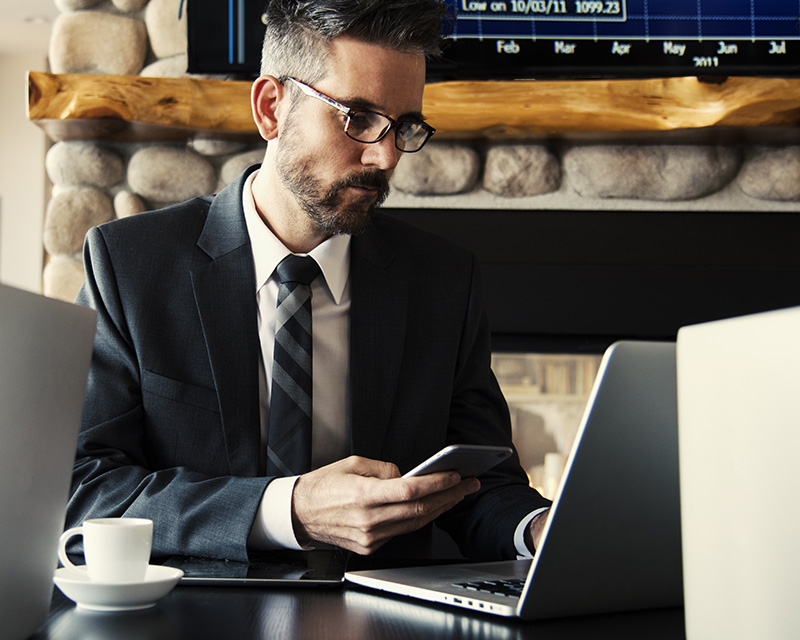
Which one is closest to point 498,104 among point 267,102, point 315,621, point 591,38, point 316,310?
point 591,38

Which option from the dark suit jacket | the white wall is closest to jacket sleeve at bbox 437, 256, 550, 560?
the dark suit jacket

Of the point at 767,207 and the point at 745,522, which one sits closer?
the point at 745,522

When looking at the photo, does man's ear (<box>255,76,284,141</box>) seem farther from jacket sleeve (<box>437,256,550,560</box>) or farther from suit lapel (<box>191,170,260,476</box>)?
jacket sleeve (<box>437,256,550,560</box>)

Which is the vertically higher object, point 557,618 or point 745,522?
point 745,522

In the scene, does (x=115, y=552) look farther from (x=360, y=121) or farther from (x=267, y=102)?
(x=267, y=102)

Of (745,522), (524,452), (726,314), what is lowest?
(524,452)

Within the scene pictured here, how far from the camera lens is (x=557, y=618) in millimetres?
686

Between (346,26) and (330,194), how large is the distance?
0.25 metres

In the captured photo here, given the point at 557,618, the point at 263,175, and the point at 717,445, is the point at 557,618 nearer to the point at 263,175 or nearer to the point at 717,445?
the point at 717,445

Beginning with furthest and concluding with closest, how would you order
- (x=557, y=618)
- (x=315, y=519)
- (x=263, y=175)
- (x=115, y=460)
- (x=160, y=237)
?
(x=263, y=175), (x=160, y=237), (x=115, y=460), (x=315, y=519), (x=557, y=618)

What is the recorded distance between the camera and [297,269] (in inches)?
50.1

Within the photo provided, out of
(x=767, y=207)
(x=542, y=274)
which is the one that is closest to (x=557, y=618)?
(x=542, y=274)

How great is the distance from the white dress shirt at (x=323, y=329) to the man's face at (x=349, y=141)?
0.07 metres

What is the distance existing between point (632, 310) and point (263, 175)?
103 cm
